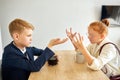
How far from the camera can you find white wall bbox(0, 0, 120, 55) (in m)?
3.10

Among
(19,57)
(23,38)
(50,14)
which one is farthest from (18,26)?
(50,14)

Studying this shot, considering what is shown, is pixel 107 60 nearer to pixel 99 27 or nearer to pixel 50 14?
pixel 99 27

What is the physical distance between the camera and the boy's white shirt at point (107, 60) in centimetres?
145

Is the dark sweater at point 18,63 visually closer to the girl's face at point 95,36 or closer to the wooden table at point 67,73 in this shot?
the wooden table at point 67,73

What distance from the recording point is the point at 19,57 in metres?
1.40

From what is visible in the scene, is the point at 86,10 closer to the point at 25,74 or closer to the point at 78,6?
the point at 78,6

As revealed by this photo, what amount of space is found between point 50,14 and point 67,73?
1886 mm

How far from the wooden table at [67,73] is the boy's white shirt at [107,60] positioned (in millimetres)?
64

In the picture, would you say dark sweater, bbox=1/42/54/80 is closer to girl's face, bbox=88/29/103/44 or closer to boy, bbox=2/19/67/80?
boy, bbox=2/19/67/80

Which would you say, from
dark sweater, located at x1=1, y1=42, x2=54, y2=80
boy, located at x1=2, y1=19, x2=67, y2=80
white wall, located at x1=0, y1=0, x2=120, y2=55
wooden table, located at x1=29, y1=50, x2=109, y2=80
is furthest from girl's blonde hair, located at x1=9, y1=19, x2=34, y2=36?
white wall, located at x1=0, y1=0, x2=120, y2=55

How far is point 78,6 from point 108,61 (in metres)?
1.77

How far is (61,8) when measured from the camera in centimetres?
314

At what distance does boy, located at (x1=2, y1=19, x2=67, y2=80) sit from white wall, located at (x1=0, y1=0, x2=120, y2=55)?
167 cm

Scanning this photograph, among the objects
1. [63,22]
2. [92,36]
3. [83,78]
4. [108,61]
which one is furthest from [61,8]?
[83,78]
